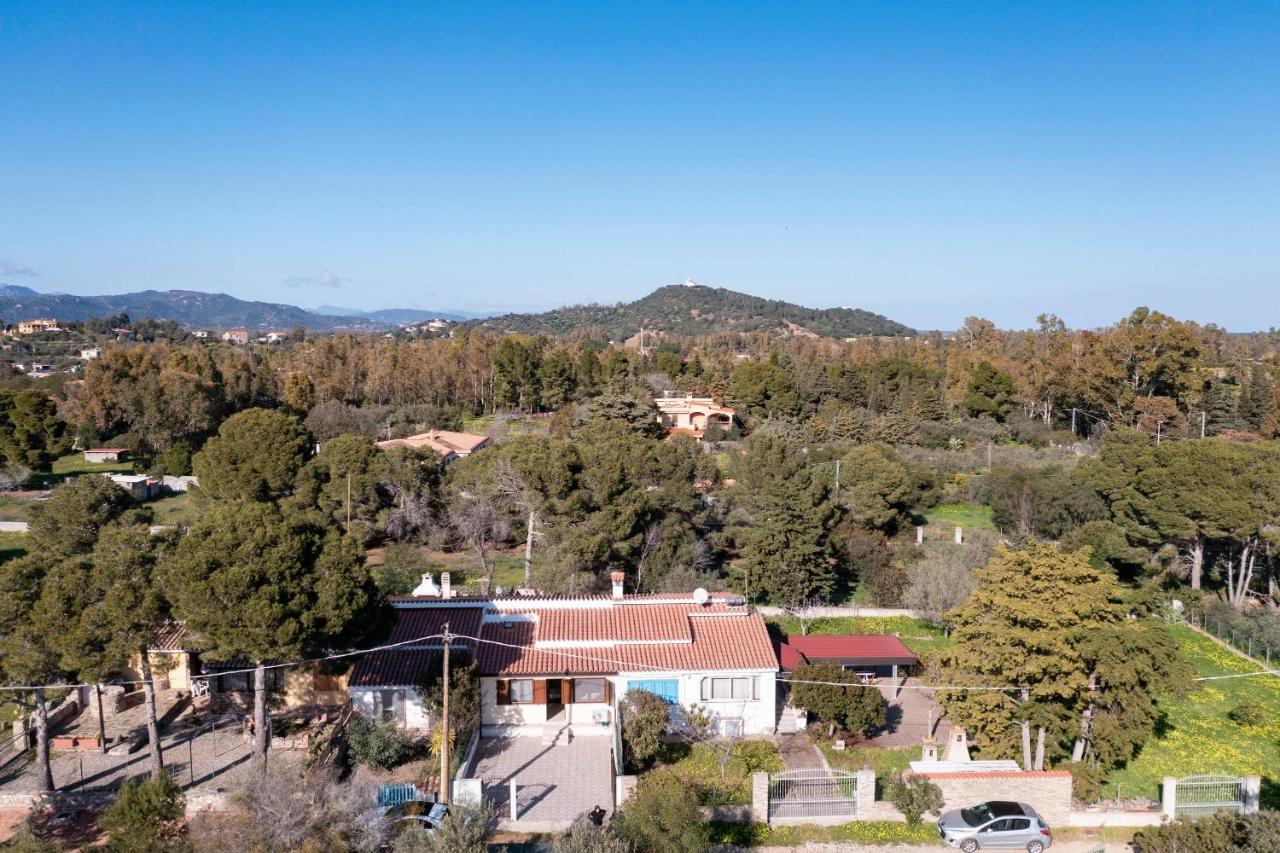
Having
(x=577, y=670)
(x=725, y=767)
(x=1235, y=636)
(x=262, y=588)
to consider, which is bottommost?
(x=725, y=767)

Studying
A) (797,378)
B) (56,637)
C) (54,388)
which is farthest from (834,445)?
(54,388)

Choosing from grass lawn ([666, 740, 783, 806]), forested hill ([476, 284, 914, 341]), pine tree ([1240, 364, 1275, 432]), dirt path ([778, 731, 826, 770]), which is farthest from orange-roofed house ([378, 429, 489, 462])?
forested hill ([476, 284, 914, 341])

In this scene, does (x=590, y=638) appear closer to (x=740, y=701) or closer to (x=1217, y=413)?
(x=740, y=701)

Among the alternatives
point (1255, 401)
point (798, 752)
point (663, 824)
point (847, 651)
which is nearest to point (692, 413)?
point (1255, 401)

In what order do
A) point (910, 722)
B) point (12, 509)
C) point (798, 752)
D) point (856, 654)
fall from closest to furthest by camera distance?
point (798, 752) → point (910, 722) → point (856, 654) → point (12, 509)

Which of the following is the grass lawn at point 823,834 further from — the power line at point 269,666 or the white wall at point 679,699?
the power line at point 269,666

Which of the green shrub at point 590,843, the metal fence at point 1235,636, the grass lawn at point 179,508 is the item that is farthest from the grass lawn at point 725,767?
the grass lawn at point 179,508
